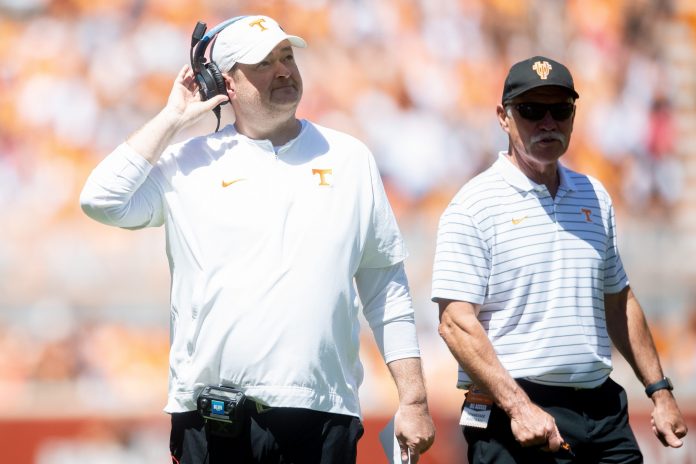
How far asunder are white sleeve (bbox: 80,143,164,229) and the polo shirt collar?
45.2 inches

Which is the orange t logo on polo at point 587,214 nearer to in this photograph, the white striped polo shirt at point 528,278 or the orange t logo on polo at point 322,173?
the white striped polo shirt at point 528,278

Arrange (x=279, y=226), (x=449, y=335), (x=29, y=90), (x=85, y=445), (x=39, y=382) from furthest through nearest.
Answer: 1. (x=29, y=90)
2. (x=39, y=382)
3. (x=85, y=445)
4. (x=449, y=335)
5. (x=279, y=226)

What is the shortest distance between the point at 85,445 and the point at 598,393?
4237mm

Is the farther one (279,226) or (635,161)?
(635,161)

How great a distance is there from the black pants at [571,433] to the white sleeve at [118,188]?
125cm

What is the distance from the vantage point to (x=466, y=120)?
8.76 meters

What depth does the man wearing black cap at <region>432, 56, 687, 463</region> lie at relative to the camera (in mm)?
3439

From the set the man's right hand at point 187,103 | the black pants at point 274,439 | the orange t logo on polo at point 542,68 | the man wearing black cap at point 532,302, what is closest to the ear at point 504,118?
the man wearing black cap at point 532,302

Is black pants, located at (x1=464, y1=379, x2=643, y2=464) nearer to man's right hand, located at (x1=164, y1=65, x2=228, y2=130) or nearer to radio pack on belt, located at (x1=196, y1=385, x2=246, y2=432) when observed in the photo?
radio pack on belt, located at (x1=196, y1=385, x2=246, y2=432)

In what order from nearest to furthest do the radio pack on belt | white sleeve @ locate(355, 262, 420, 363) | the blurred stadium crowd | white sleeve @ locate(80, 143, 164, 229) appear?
1. the radio pack on belt
2. white sleeve @ locate(80, 143, 164, 229)
3. white sleeve @ locate(355, 262, 420, 363)
4. the blurred stadium crowd

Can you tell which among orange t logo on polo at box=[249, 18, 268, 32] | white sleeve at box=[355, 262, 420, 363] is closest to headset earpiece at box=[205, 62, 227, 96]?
orange t logo on polo at box=[249, 18, 268, 32]

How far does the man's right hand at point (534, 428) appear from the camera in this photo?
3.28 m

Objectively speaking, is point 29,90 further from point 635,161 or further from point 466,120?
point 635,161

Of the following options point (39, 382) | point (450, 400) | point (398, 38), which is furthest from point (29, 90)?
point (450, 400)
